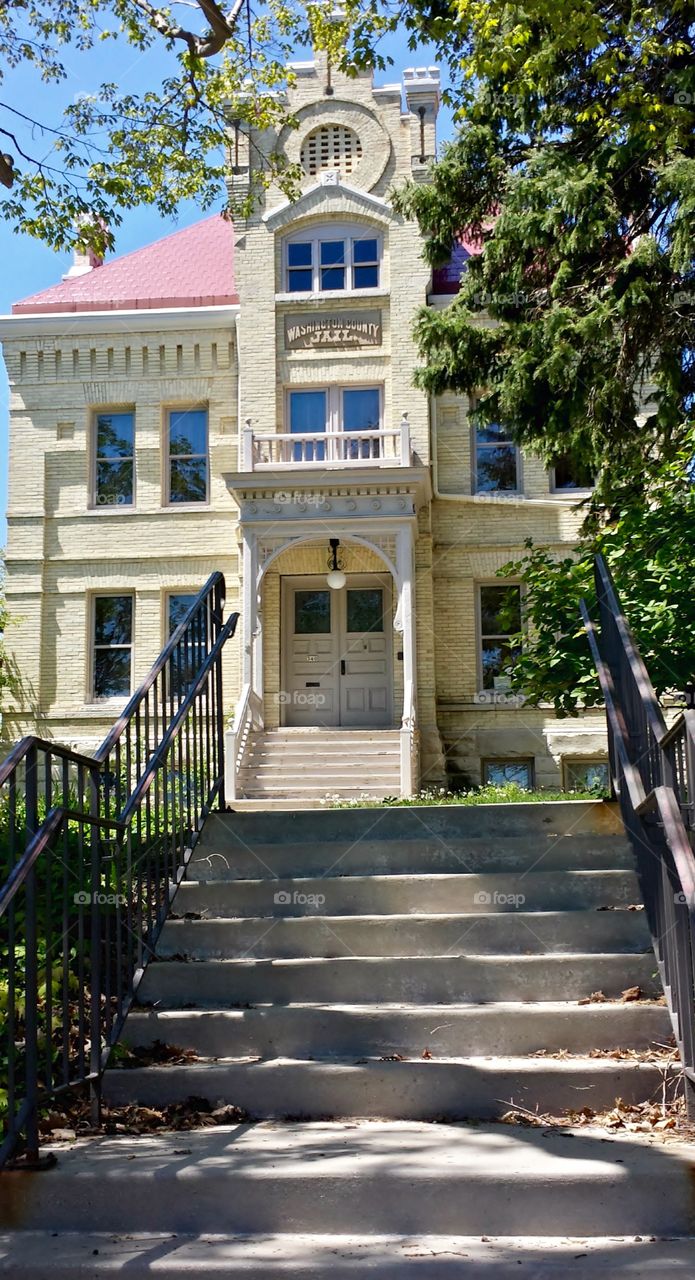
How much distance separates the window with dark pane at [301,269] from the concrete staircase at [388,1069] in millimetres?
15505

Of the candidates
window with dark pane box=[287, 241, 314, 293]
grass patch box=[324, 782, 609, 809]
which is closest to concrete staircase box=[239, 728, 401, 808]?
grass patch box=[324, 782, 609, 809]

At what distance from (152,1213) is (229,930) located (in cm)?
171

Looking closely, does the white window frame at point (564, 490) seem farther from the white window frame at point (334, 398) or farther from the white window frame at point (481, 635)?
the white window frame at point (334, 398)

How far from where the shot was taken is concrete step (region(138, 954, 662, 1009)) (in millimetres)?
4641

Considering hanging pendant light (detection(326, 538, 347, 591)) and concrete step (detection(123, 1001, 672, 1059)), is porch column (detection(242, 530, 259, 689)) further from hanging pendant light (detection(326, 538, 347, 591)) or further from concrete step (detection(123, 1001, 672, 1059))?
concrete step (detection(123, 1001, 672, 1059))

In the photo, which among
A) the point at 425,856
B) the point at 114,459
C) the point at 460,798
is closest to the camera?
the point at 425,856

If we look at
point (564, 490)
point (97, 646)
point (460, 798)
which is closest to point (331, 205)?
point (564, 490)

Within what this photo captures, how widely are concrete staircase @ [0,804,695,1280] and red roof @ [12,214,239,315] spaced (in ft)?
53.7

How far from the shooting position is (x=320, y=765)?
53.7ft

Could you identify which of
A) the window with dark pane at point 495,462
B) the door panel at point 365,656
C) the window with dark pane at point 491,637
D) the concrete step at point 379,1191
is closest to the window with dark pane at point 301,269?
the window with dark pane at point 495,462

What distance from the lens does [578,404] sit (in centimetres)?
1123

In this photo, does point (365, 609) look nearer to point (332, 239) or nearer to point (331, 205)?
point (332, 239)

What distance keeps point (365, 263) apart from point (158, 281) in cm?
412

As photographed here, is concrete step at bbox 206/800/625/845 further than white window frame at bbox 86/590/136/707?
No
